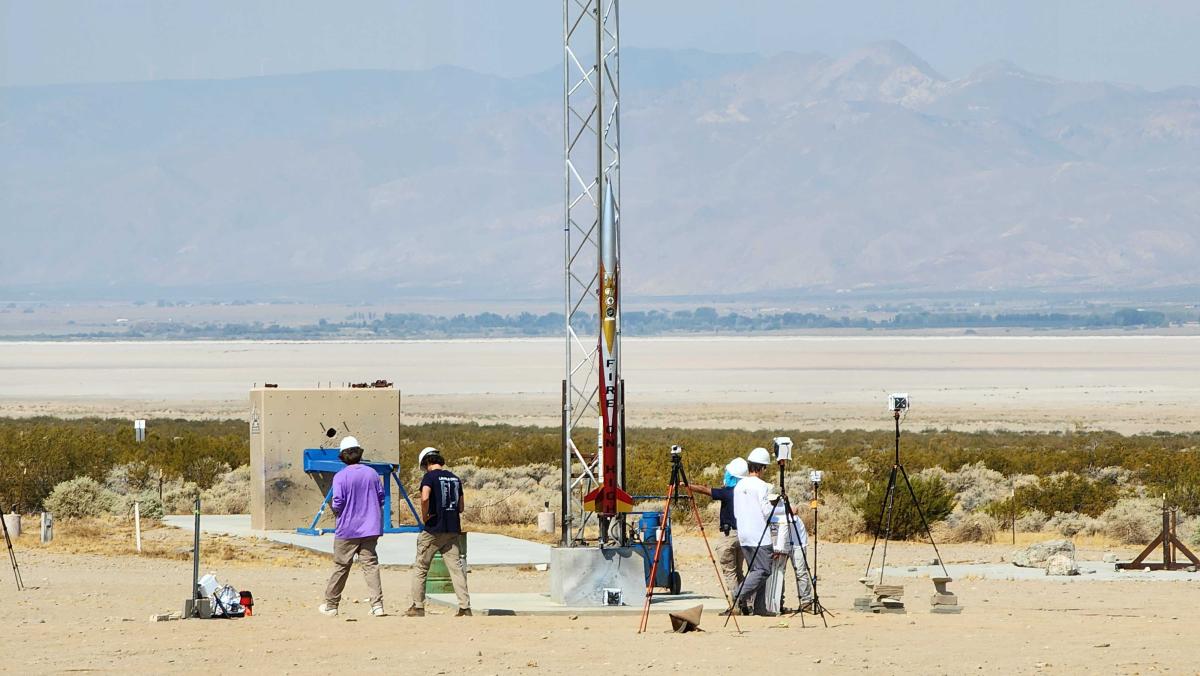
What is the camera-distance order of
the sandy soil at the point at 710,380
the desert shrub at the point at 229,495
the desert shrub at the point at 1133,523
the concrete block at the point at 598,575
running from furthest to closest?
the sandy soil at the point at 710,380 → the desert shrub at the point at 229,495 → the desert shrub at the point at 1133,523 → the concrete block at the point at 598,575

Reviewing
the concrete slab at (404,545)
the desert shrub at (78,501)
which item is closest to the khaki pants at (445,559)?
the concrete slab at (404,545)

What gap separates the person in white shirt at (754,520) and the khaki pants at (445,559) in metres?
1.94

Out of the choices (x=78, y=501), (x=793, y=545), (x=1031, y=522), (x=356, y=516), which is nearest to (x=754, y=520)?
(x=793, y=545)

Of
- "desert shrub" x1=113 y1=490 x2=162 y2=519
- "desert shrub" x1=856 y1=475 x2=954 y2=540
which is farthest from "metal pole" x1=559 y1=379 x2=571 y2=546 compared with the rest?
"desert shrub" x1=113 y1=490 x2=162 y2=519

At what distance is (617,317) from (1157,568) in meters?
6.30

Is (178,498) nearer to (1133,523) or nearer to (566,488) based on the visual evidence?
(566,488)

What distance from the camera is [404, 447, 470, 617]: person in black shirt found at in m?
13.9

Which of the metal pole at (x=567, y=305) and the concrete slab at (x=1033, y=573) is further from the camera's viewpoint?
the concrete slab at (x=1033, y=573)

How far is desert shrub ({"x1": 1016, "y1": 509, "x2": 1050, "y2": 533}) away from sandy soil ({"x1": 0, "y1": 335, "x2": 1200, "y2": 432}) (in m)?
14.8

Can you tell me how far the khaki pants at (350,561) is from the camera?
14.0m

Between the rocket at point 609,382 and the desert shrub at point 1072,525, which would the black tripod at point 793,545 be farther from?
the desert shrub at point 1072,525

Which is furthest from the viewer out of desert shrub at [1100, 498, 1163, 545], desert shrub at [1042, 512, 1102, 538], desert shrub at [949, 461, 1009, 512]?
desert shrub at [949, 461, 1009, 512]

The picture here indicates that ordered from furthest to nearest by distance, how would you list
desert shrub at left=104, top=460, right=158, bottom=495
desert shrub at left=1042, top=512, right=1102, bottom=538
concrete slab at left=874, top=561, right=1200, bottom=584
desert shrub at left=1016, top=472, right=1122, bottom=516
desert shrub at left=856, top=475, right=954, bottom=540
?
desert shrub at left=104, top=460, right=158, bottom=495
desert shrub at left=1016, top=472, right=1122, bottom=516
desert shrub at left=1042, top=512, right=1102, bottom=538
desert shrub at left=856, top=475, right=954, bottom=540
concrete slab at left=874, top=561, right=1200, bottom=584

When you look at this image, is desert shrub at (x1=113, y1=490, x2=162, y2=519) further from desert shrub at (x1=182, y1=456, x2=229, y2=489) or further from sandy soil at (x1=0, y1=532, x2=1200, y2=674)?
sandy soil at (x1=0, y1=532, x2=1200, y2=674)
